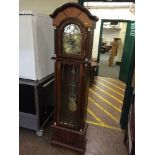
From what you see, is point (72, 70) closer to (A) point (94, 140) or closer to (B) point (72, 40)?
(B) point (72, 40)

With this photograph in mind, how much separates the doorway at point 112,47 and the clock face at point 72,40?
4163 millimetres

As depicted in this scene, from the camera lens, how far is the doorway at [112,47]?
6.85 metres

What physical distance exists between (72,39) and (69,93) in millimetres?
716

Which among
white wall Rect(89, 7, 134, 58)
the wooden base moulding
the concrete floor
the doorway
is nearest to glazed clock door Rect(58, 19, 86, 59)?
the wooden base moulding

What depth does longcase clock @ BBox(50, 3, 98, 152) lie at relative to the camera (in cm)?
166

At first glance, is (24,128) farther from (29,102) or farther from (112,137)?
(112,137)

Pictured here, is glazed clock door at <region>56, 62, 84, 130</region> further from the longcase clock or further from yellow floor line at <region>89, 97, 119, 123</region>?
yellow floor line at <region>89, 97, 119, 123</region>

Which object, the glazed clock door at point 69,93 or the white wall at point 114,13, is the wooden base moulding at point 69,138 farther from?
the white wall at point 114,13

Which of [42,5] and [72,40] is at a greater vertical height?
[42,5]

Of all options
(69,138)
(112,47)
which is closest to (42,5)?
(69,138)

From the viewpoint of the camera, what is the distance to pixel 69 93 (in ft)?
6.84
